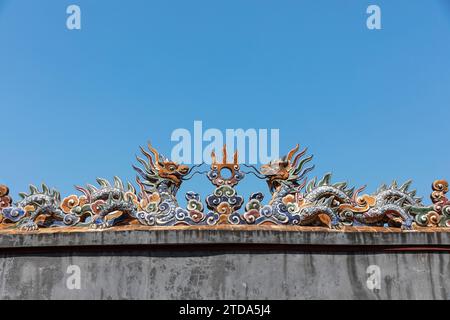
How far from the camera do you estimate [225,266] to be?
985 cm

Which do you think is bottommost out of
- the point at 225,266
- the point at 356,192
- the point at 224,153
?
the point at 225,266

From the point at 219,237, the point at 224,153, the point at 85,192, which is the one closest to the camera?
the point at 219,237

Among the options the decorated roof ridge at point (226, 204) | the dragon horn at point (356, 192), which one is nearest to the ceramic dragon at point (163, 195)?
the decorated roof ridge at point (226, 204)

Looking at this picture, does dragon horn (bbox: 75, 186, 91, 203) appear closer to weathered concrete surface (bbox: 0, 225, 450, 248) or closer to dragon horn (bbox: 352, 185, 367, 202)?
weathered concrete surface (bbox: 0, 225, 450, 248)

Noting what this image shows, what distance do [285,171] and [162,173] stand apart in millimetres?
2179

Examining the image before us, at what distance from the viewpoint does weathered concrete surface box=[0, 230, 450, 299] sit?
386 inches

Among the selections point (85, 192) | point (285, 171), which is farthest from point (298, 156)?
point (85, 192)

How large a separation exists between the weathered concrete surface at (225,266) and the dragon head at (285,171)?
1.00 meters

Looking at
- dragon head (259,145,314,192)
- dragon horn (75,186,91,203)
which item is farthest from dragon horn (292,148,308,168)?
dragon horn (75,186,91,203)

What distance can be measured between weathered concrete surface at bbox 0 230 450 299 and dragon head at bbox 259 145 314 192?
100 centimetres

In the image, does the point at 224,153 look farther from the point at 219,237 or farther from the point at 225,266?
the point at 225,266

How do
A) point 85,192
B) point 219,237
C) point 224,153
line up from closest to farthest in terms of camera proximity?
Answer: point 219,237 < point 85,192 < point 224,153

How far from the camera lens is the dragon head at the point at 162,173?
10406mm
